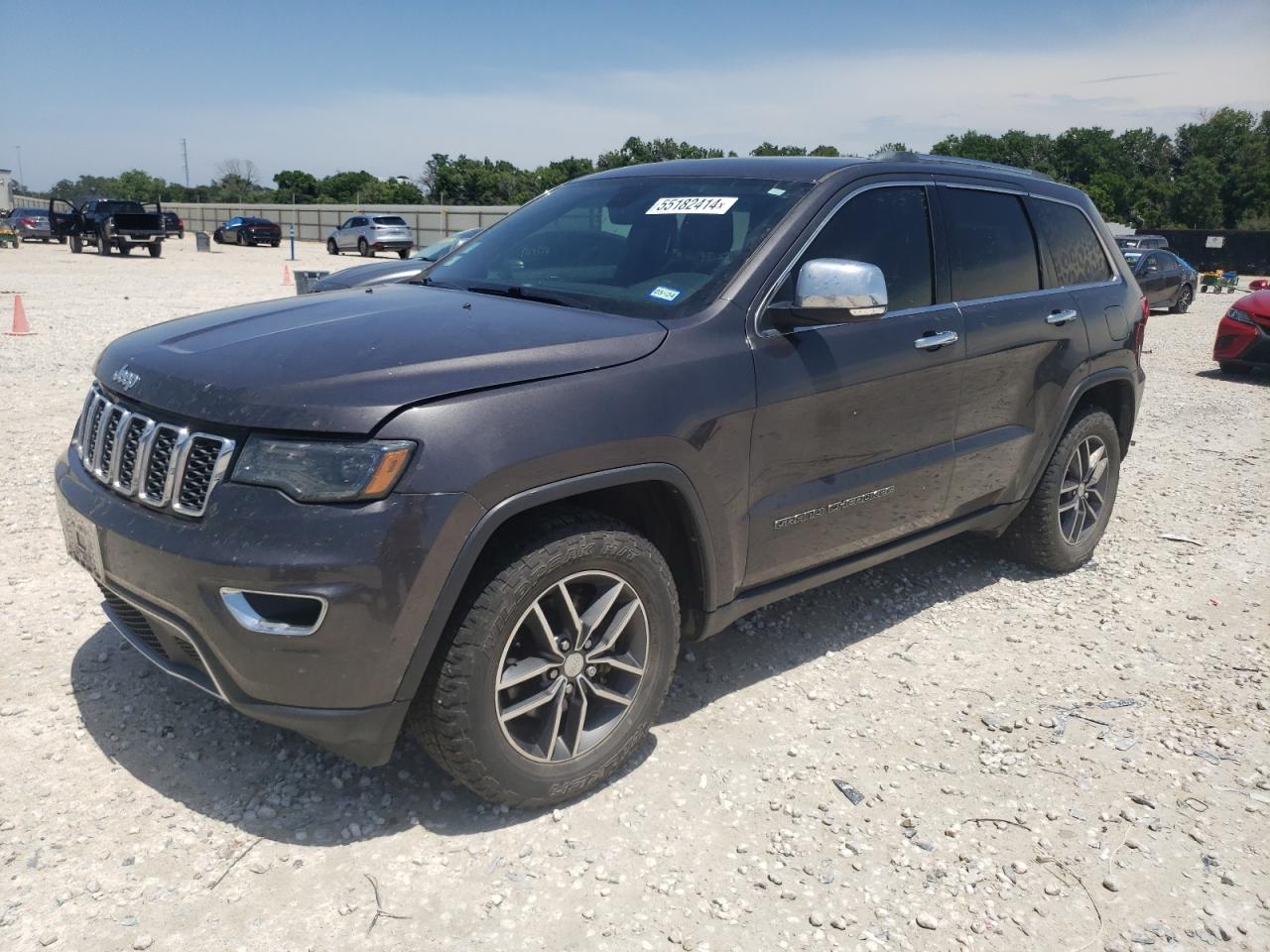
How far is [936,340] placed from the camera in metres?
3.88

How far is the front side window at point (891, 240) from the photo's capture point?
360cm

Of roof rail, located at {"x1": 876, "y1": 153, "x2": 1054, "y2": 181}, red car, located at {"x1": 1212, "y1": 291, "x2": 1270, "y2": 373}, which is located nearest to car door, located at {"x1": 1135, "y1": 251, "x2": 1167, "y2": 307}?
red car, located at {"x1": 1212, "y1": 291, "x2": 1270, "y2": 373}

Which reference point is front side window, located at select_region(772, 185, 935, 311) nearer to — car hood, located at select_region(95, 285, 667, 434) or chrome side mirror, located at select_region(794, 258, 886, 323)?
chrome side mirror, located at select_region(794, 258, 886, 323)

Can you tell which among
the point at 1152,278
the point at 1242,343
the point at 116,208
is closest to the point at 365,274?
the point at 1242,343

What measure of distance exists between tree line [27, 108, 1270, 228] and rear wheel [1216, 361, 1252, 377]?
1835 inches

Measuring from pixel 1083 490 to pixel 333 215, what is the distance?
53911mm

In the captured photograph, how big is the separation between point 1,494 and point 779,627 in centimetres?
433

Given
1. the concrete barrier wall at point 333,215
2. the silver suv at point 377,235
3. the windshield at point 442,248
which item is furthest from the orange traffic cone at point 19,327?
the concrete barrier wall at point 333,215

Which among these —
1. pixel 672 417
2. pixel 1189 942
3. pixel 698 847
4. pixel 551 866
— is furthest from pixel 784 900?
pixel 672 417

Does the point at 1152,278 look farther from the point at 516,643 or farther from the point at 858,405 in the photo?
the point at 516,643

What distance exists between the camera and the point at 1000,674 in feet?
13.3

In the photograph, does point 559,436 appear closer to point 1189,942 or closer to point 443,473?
point 443,473

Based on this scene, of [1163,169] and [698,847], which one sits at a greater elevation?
[1163,169]

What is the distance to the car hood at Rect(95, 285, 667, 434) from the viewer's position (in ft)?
8.26
